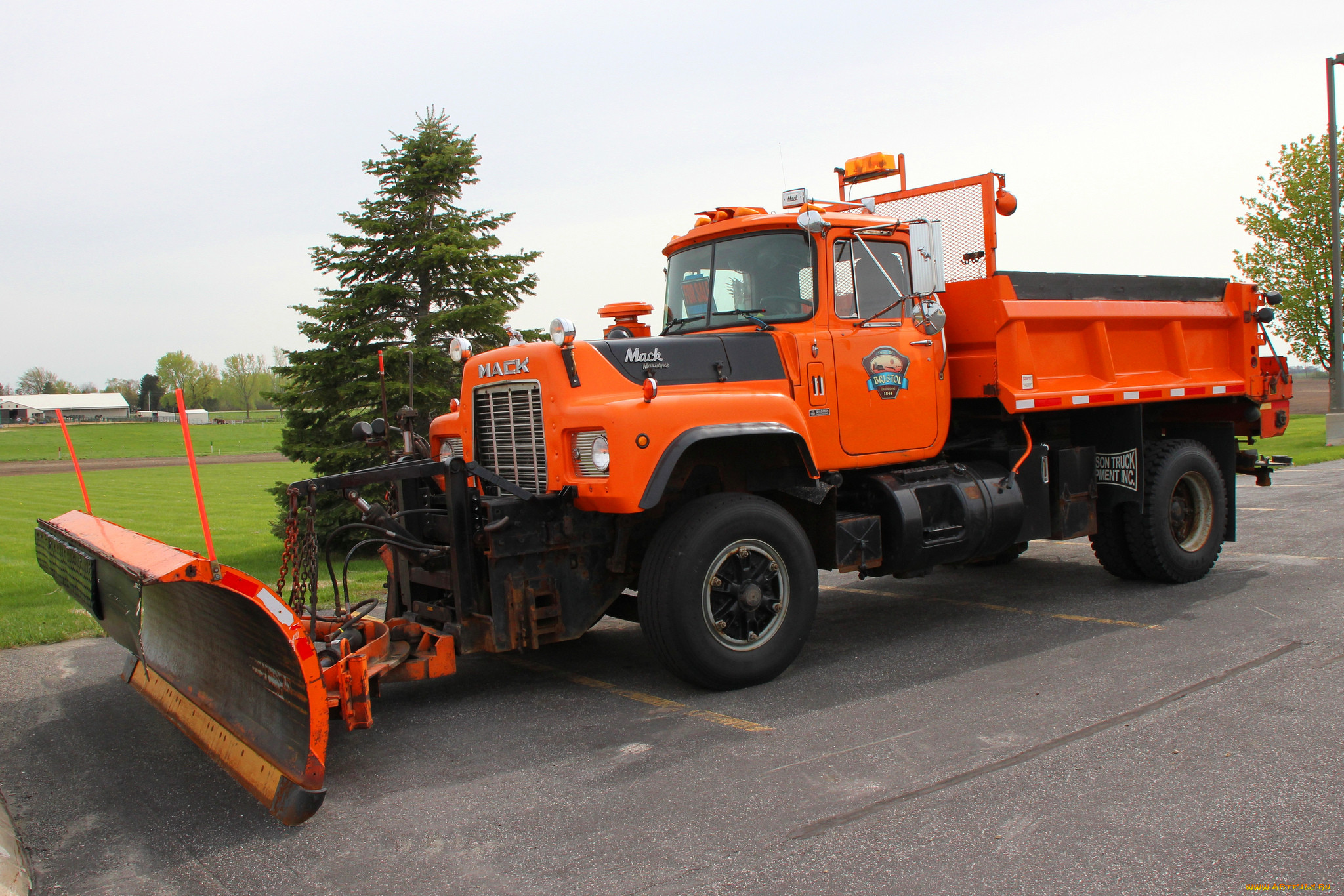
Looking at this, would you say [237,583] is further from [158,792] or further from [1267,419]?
[1267,419]

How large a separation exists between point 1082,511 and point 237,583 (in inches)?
254

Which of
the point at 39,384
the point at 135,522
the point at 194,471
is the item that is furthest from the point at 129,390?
the point at 194,471

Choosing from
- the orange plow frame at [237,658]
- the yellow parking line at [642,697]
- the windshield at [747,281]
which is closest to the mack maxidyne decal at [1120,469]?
the windshield at [747,281]

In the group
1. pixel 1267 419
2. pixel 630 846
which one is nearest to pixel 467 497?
pixel 630 846

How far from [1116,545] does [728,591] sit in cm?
436

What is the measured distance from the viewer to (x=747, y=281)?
21.5 ft

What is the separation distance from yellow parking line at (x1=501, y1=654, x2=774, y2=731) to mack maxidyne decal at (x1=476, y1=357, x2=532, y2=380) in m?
1.95

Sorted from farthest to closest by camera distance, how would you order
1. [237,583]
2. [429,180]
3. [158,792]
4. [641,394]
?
1. [429,180]
2. [641,394]
3. [158,792]
4. [237,583]

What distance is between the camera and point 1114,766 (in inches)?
169

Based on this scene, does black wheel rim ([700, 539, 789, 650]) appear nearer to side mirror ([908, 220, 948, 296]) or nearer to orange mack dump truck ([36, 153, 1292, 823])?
orange mack dump truck ([36, 153, 1292, 823])

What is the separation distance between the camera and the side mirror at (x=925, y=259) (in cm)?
642

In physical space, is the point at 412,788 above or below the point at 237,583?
below

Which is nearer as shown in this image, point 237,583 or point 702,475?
point 237,583

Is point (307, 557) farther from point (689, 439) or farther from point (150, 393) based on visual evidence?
point (150, 393)
